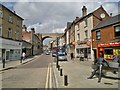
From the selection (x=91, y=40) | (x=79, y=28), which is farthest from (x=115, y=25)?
(x=79, y=28)

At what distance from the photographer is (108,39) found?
2566 centimetres

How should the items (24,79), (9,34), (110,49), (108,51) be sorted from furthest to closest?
(9,34), (108,51), (110,49), (24,79)

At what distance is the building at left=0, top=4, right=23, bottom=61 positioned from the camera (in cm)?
2966

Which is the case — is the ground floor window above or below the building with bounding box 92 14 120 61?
below

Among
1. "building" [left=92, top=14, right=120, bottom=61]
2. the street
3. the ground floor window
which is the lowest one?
the street

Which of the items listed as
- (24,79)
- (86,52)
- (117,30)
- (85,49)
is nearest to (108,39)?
(117,30)

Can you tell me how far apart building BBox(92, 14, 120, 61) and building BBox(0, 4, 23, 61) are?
47.9 feet

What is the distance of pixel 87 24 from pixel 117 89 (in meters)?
26.8

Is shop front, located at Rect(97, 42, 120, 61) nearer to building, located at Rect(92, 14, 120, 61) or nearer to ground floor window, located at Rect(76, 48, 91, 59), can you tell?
building, located at Rect(92, 14, 120, 61)

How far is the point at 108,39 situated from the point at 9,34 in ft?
57.0

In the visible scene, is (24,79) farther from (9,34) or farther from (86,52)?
(86,52)

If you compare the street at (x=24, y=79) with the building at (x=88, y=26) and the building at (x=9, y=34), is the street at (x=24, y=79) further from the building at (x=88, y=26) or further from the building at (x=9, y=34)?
the building at (x=88, y=26)

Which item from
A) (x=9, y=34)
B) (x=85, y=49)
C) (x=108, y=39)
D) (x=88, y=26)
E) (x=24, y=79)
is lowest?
(x=24, y=79)

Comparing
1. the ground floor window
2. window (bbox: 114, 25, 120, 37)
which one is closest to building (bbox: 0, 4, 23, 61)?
the ground floor window
